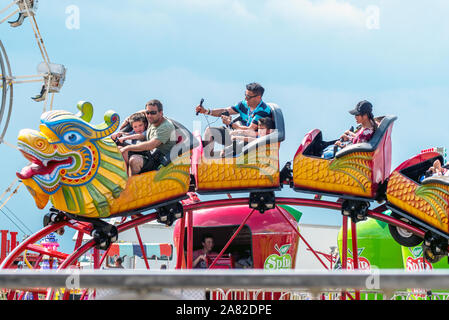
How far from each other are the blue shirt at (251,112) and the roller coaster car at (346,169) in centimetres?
61

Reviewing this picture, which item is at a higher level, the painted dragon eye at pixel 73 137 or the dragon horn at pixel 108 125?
the dragon horn at pixel 108 125

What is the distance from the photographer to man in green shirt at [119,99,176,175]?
741 centimetres

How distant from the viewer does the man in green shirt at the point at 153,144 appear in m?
7.41

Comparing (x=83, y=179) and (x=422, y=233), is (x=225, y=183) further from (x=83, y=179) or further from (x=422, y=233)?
(x=422, y=233)

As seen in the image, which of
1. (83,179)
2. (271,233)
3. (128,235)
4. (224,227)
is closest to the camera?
(83,179)

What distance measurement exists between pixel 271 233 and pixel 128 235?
1252 centimetres

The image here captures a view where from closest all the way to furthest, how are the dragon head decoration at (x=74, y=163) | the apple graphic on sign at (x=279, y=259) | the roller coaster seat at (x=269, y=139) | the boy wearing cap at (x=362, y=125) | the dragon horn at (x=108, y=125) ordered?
the dragon head decoration at (x=74, y=163) → the dragon horn at (x=108, y=125) → the roller coaster seat at (x=269, y=139) → the boy wearing cap at (x=362, y=125) → the apple graphic on sign at (x=279, y=259)

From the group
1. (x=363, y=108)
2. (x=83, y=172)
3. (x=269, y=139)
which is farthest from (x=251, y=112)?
(x=83, y=172)

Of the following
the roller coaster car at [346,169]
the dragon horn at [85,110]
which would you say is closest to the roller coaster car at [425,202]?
the roller coaster car at [346,169]

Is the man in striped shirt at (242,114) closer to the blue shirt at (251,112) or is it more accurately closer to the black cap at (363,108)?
the blue shirt at (251,112)

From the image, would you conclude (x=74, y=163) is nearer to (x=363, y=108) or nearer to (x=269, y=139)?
(x=269, y=139)

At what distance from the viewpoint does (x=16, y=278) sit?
8.37ft

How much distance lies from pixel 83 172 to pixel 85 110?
0.76 m
